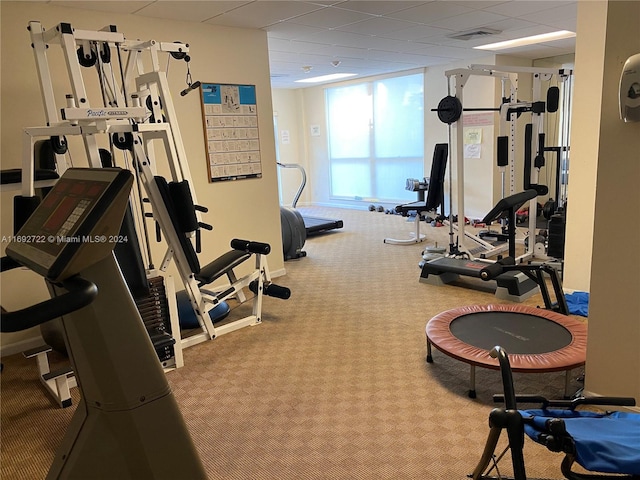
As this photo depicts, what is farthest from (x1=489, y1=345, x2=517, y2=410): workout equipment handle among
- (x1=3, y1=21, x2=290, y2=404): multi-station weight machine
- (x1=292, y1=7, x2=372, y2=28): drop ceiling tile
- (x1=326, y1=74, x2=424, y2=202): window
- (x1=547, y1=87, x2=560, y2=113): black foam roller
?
(x1=326, y1=74, x2=424, y2=202): window

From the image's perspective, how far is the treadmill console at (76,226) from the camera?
46.9 inches

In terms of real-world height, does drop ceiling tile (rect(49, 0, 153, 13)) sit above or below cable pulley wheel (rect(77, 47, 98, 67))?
above

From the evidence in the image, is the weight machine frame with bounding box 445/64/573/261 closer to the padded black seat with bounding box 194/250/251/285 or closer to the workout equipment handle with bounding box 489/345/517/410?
the padded black seat with bounding box 194/250/251/285

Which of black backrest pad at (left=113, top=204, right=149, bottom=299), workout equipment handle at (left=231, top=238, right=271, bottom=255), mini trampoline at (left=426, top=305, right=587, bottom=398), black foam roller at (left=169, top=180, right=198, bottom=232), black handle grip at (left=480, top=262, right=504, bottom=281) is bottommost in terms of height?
mini trampoline at (left=426, top=305, right=587, bottom=398)

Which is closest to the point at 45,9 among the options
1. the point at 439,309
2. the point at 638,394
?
the point at 439,309

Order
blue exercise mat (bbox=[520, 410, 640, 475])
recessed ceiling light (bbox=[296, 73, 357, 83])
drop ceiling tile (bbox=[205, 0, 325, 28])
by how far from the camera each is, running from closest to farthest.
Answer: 1. blue exercise mat (bbox=[520, 410, 640, 475])
2. drop ceiling tile (bbox=[205, 0, 325, 28])
3. recessed ceiling light (bbox=[296, 73, 357, 83])

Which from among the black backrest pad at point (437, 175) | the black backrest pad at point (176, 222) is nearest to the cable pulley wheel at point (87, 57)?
the black backrest pad at point (176, 222)

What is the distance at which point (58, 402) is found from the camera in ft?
8.96

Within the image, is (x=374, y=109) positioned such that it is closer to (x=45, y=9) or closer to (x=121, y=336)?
(x=45, y=9)

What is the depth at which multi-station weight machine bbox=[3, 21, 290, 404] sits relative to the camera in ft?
8.68

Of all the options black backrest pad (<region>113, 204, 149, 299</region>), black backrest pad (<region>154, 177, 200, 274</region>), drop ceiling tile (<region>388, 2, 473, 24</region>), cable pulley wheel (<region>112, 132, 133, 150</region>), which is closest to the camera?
black backrest pad (<region>113, 204, 149, 299</region>)

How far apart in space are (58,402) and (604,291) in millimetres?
2955

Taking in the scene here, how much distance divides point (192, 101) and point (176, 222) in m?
1.51

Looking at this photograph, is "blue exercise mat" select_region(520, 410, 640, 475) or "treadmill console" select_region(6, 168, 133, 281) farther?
"blue exercise mat" select_region(520, 410, 640, 475)
